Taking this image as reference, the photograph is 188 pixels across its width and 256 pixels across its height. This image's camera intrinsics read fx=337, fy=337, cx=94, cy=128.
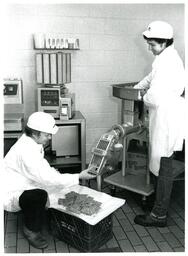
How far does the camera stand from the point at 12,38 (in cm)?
354

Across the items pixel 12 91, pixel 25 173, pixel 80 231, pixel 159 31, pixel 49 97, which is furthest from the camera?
pixel 49 97

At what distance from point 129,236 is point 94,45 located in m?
2.09

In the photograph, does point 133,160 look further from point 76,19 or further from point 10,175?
point 76,19

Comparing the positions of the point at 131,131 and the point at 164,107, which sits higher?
the point at 164,107


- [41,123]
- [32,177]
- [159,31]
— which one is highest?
[159,31]

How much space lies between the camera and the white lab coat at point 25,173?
2.37 meters

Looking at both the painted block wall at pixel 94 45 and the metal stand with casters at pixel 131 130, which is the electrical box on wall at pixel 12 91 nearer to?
the painted block wall at pixel 94 45

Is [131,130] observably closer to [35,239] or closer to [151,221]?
[151,221]

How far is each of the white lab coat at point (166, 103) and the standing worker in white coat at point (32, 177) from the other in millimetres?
664

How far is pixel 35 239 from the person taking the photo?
7.93ft

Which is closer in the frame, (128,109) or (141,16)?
(128,109)

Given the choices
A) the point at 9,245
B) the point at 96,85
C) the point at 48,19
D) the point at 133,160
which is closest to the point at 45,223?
the point at 9,245

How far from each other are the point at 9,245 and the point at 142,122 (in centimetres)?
152

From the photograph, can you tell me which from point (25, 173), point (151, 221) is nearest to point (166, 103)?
point (151, 221)
